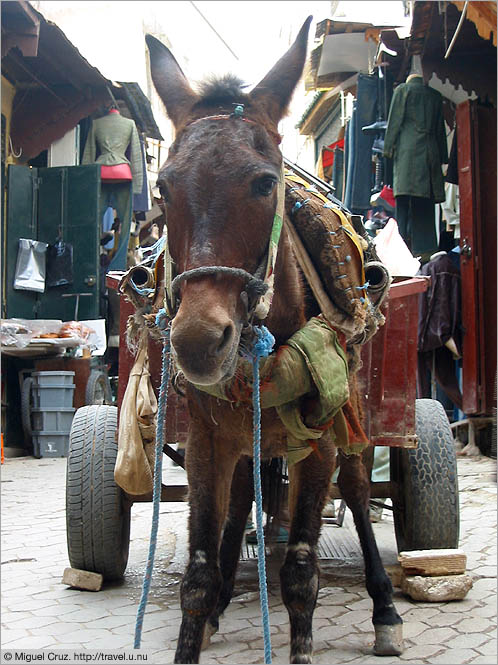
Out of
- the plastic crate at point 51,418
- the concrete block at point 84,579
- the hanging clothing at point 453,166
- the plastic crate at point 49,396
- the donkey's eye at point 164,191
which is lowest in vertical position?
the concrete block at point 84,579

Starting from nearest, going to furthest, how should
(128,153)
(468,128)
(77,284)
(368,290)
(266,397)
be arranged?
(266,397) < (368,290) < (468,128) < (77,284) < (128,153)

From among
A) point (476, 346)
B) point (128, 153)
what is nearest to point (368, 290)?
point (476, 346)

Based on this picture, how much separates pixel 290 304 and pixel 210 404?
1.69ft

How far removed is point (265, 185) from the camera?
7.66 ft

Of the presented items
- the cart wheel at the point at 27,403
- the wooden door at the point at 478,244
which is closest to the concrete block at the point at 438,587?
the wooden door at the point at 478,244

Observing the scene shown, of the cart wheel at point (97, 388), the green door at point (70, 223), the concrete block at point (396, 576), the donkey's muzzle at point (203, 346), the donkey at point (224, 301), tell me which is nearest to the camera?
the donkey's muzzle at point (203, 346)

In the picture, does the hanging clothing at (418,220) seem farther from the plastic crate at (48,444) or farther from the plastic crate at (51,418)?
the plastic crate at (48,444)

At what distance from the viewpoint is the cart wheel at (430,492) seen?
388 centimetres

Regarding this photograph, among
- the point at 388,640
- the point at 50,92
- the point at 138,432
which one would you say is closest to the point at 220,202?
the point at 138,432

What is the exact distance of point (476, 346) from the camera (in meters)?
7.66

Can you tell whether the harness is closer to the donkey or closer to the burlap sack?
the donkey

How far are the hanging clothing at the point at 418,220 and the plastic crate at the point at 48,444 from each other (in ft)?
17.6

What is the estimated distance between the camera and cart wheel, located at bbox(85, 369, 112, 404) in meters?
9.89

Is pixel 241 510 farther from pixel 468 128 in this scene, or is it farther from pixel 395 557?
pixel 468 128
